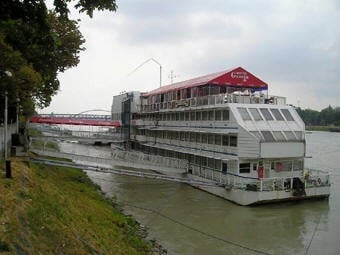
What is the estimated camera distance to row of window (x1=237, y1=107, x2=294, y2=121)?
1143 inches

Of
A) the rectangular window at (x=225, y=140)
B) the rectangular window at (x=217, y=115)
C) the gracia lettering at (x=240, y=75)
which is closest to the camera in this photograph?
the rectangular window at (x=225, y=140)

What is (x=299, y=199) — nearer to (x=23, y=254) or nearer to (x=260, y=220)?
(x=260, y=220)

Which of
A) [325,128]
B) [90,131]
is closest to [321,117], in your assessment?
[325,128]

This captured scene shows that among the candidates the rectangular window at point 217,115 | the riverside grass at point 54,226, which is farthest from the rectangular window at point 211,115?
the riverside grass at point 54,226

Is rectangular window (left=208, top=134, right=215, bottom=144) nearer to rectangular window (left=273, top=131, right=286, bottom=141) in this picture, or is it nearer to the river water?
the river water

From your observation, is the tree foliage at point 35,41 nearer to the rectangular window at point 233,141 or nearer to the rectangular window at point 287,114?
the rectangular window at point 233,141

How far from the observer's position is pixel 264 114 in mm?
29562

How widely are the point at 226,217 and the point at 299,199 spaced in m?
5.99

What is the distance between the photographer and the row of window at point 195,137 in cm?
2987

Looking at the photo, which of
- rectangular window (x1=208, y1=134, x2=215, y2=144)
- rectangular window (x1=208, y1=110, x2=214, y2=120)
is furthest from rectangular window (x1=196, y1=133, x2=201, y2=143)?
rectangular window (x1=208, y1=110, x2=214, y2=120)

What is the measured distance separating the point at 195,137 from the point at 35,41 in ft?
90.6

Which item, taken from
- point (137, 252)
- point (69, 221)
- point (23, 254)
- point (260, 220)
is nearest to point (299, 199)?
point (260, 220)

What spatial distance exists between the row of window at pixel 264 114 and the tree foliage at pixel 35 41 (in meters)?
11.7

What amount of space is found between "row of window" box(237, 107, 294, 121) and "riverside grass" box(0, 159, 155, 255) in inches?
485
